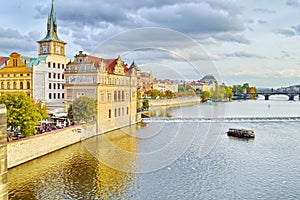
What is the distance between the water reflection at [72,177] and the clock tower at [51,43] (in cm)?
2130

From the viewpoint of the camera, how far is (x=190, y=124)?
122ft

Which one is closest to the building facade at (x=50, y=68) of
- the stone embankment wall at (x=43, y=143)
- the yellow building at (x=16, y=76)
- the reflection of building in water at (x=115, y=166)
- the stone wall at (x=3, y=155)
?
the yellow building at (x=16, y=76)

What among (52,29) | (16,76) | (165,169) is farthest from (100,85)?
(52,29)

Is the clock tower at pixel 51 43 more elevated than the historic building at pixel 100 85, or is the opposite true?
the clock tower at pixel 51 43

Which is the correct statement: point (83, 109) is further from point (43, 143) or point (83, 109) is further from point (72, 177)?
point (72, 177)

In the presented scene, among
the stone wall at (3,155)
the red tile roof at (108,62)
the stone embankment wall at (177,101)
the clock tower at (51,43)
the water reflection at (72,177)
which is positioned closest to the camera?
the stone wall at (3,155)

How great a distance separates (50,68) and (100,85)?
447 inches

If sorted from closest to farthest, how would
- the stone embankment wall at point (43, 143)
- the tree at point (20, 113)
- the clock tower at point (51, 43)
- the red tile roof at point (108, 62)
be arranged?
the stone embankment wall at point (43, 143)
the tree at point (20, 113)
the red tile roof at point (108, 62)
the clock tower at point (51, 43)

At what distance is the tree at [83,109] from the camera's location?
2670 centimetres

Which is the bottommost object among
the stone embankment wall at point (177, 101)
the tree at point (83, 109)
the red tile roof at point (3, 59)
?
the stone embankment wall at point (177, 101)

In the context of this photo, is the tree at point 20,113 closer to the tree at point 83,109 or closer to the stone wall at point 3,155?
the tree at point 83,109

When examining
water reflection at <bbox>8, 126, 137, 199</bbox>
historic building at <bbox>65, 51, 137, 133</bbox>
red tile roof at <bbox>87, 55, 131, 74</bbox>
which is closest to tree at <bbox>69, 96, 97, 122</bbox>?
historic building at <bbox>65, 51, 137, 133</bbox>

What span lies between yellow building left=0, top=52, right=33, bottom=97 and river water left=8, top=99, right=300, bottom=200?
45.8ft

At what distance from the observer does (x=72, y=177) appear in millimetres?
16234
